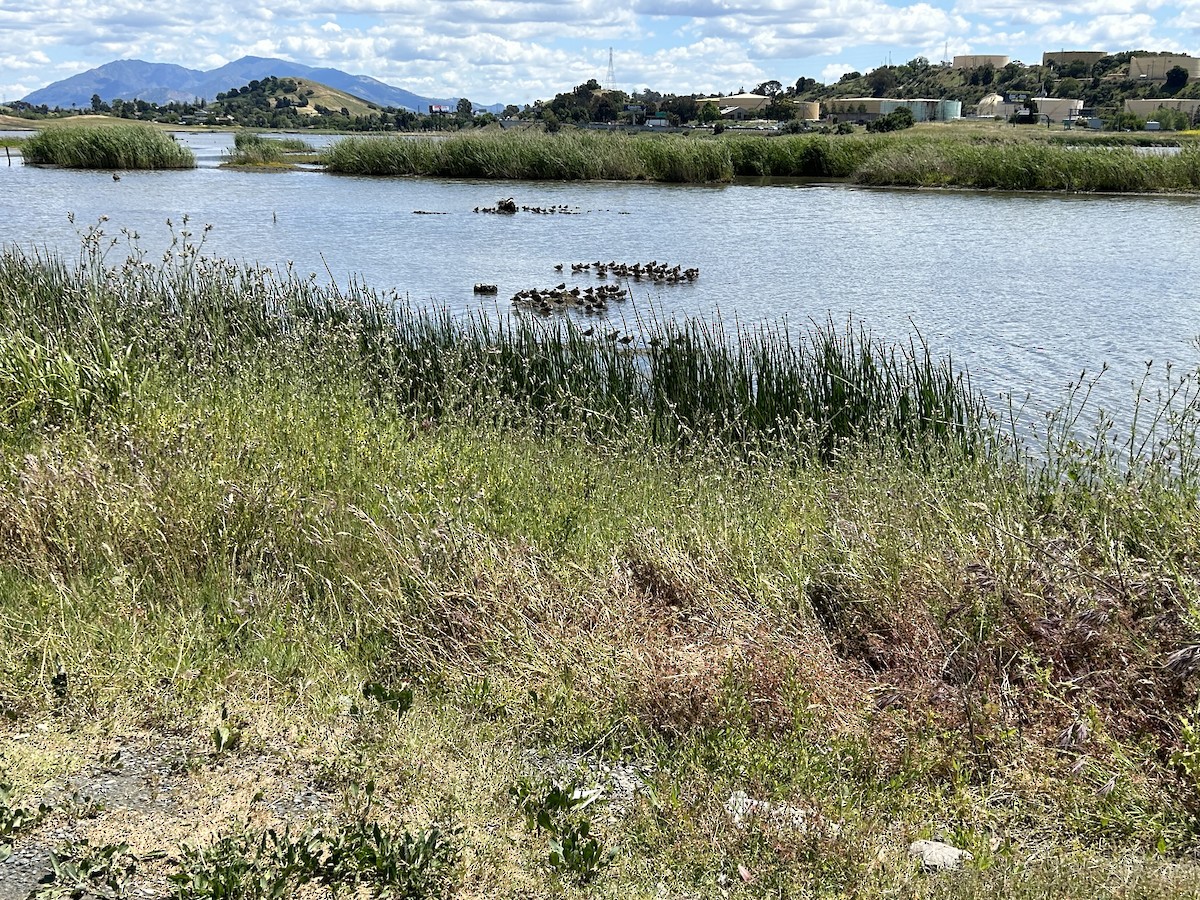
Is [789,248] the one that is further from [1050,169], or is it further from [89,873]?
[89,873]

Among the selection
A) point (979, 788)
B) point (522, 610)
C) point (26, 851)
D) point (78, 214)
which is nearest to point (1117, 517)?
point (979, 788)

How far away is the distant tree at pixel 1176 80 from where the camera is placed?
108062mm

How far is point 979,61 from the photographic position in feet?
504

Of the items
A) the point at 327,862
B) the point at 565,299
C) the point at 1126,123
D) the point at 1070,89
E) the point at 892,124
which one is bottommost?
the point at 327,862

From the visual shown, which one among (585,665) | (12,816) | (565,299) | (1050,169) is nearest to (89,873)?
(12,816)

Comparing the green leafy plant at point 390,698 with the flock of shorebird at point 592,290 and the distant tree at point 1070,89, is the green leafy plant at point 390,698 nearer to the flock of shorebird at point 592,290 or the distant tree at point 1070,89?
the flock of shorebird at point 592,290

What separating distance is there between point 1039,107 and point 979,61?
5766 cm

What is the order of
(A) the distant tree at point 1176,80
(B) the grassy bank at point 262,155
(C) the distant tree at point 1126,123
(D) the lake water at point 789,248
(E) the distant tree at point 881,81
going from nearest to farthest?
(D) the lake water at point 789,248 < (B) the grassy bank at point 262,155 < (C) the distant tree at point 1126,123 < (A) the distant tree at point 1176,80 < (E) the distant tree at point 881,81

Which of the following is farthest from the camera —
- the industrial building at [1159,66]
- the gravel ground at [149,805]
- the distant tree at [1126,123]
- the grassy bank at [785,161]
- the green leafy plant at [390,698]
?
the industrial building at [1159,66]

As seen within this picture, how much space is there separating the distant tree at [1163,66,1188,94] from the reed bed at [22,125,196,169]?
102m

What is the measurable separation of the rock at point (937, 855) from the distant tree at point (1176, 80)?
123852 millimetres

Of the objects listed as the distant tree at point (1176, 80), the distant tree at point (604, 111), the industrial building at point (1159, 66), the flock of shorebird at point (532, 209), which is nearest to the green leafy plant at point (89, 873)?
the flock of shorebird at point (532, 209)

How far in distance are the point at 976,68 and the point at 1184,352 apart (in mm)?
151358

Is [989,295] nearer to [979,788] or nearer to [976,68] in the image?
[979,788]
